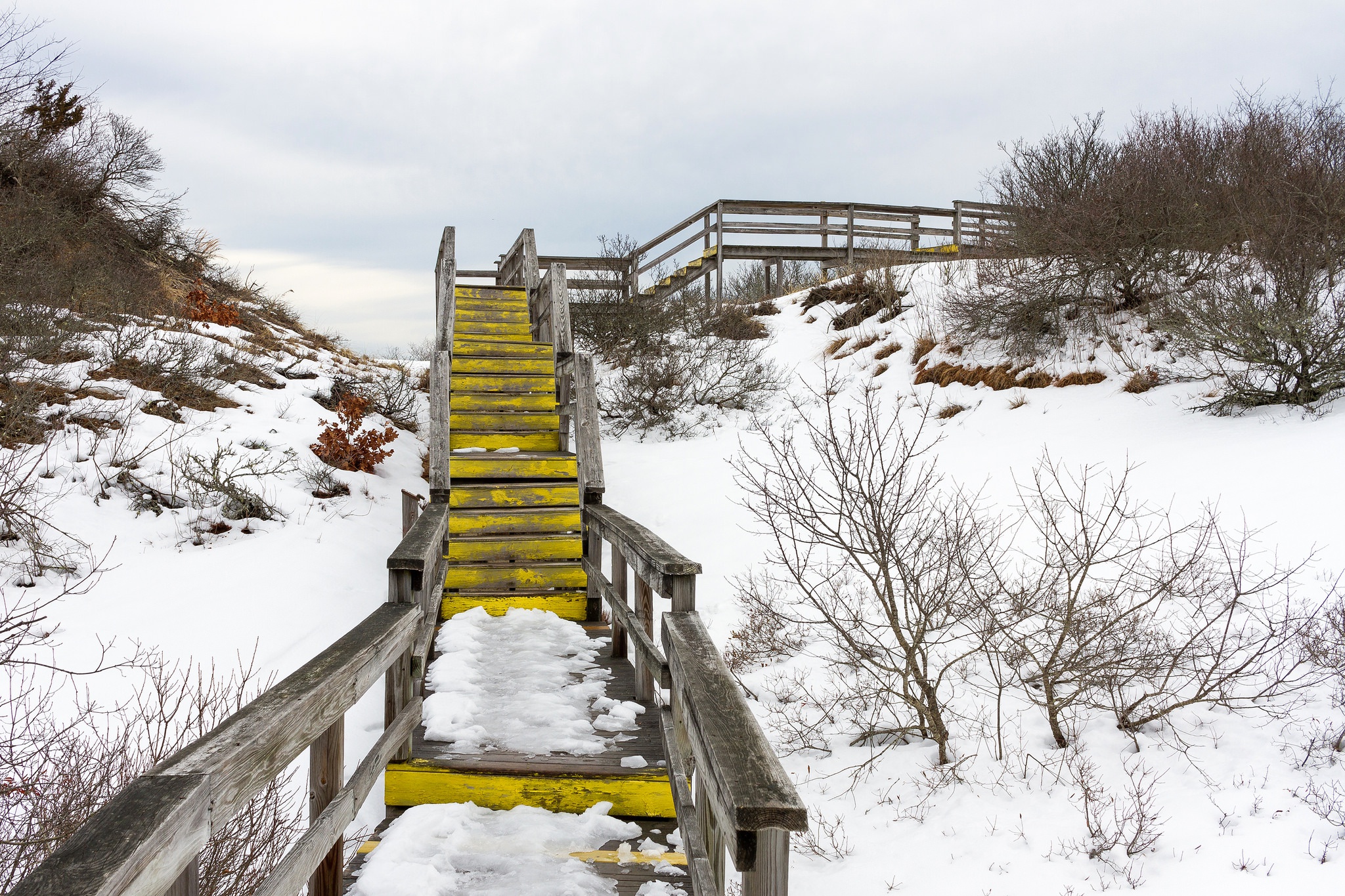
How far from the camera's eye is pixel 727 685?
8.35 feet

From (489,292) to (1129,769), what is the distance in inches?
438


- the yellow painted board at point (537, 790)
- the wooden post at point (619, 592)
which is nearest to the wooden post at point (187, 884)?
the yellow painted board at point (537, 790)

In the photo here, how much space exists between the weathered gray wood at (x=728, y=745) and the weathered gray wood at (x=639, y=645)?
0.52 meters

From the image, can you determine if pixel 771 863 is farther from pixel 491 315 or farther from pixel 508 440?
pixel 491 315

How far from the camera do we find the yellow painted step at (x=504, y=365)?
934cm

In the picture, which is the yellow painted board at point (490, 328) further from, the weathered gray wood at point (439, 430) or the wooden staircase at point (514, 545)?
the weathered gray wood at point (439, 430)

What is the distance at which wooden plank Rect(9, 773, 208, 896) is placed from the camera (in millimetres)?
1229

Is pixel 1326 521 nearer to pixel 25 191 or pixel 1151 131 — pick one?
pixel 1151 131

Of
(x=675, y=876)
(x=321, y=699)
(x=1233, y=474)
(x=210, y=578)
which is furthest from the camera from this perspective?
(x=210, y=578)

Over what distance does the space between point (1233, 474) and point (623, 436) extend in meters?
8.93

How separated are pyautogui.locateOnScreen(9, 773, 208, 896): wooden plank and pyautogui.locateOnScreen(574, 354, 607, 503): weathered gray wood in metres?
4.61

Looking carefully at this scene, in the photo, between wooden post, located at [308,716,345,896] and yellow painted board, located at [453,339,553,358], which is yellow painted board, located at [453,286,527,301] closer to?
yellow painted board, located at [453,339,553,358]

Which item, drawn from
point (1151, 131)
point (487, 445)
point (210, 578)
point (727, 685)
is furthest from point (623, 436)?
point (727, 685)

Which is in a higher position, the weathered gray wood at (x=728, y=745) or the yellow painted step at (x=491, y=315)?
the yellow painted step at (x=491, y=315)
